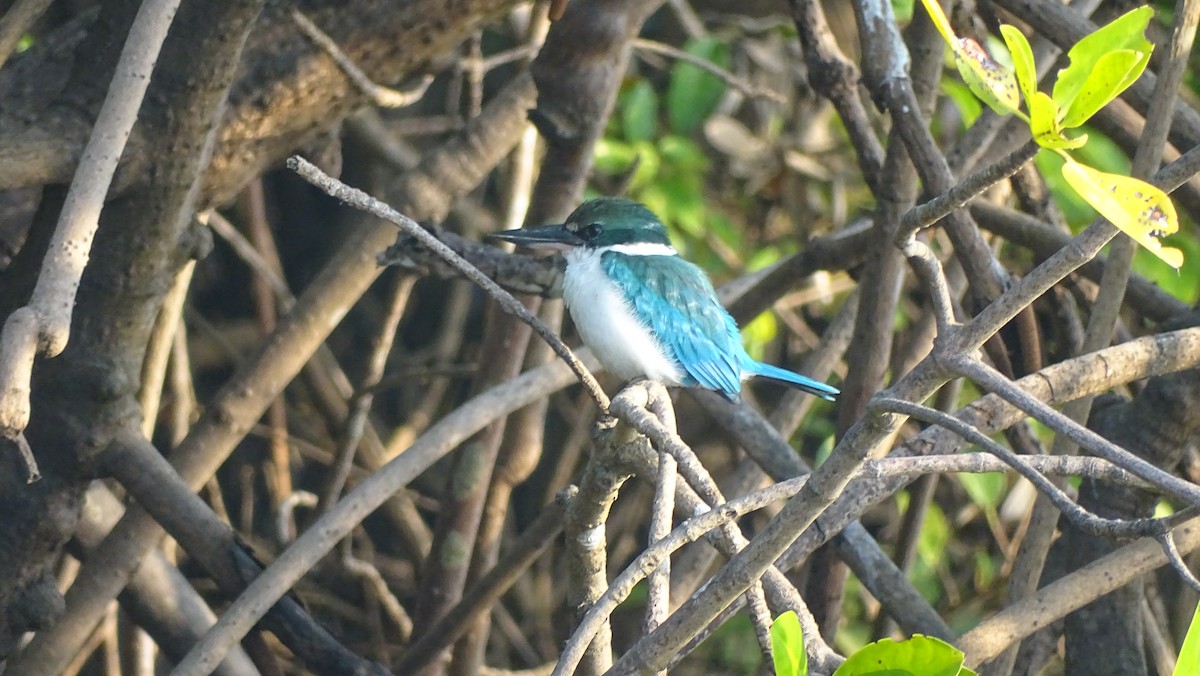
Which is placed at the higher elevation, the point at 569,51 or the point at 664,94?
the point at 664,94

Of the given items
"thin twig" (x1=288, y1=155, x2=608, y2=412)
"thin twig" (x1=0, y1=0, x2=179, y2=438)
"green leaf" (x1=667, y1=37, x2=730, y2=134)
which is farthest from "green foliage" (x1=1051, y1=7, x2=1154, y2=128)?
"green leaf" (x1=667, y1=37, x2=730, y2=134)

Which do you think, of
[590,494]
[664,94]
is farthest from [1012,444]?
[664,94]

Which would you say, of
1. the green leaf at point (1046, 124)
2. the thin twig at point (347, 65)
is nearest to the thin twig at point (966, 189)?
the green leaf at point (1046, 124)

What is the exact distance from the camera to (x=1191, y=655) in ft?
2.82

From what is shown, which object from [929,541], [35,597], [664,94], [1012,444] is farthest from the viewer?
[664,94]

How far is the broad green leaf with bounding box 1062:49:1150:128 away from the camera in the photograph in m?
0.73

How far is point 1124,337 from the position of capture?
Result: 7.51 feet

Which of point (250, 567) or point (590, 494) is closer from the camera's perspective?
point (590, 494)

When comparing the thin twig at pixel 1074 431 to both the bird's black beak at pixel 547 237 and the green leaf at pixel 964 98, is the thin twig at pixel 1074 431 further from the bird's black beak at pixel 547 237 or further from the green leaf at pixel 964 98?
the green leaf at pixel 964 98

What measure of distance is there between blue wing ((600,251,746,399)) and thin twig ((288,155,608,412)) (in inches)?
35.3

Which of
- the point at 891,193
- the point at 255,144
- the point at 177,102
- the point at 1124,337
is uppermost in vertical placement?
the point at 255,144

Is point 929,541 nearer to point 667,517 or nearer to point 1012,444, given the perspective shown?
point 1012,444

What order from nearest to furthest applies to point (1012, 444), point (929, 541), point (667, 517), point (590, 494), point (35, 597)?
point (667, 517), point (590, 494), point (35, 597), point (1012, 444), point (929, 541)

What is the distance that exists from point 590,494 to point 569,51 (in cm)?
111
